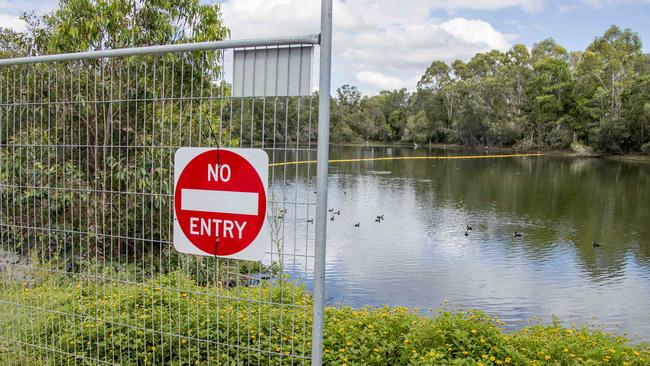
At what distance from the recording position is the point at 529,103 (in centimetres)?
5916

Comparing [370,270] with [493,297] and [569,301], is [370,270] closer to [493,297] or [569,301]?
[493,297]

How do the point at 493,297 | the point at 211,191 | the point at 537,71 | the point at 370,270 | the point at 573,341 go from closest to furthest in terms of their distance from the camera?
the point at 211,191 → the point at 573,341 → the point at 493,297 → the point at 370,270 → the point at 537,71

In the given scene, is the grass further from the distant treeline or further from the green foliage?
the distant treeline

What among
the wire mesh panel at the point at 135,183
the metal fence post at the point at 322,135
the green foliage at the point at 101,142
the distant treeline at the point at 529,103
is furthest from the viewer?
the distant treeline at the point at 529,103

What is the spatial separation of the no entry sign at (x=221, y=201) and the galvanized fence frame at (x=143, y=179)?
0.33 ft

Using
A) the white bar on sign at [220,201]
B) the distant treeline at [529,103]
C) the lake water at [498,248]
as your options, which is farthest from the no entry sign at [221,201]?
the distant treeline at [529,103]

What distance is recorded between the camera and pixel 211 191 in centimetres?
237

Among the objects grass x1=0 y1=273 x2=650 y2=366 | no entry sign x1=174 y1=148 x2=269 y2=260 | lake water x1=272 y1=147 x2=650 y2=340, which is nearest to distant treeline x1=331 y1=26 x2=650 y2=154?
lake water x1=272 y1=147 x2=650 y2=340

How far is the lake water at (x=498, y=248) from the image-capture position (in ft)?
32.1

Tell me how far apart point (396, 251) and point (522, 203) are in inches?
431

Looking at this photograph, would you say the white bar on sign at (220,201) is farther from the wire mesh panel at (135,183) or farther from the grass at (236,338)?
the grass at (236,338)

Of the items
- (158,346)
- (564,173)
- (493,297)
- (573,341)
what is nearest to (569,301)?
(493,297)

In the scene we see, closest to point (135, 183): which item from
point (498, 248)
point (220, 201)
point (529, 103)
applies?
point (220, 201)

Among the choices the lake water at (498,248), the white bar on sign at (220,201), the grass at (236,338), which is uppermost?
the white bar on sign at (220,201)
